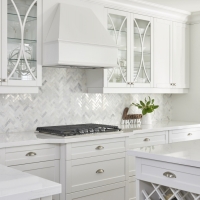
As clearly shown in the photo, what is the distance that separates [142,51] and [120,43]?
41 centimetres

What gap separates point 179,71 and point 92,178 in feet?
7.87

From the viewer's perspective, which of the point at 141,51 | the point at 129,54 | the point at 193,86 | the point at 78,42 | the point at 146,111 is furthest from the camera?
the point at 193,86

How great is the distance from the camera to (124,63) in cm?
470

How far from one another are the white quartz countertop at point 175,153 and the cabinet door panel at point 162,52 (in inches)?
88.6

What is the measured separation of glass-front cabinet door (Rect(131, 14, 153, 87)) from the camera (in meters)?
4.80

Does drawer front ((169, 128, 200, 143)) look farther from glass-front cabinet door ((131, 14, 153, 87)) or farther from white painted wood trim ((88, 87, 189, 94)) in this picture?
glass-front cabinet door ((131, 14, 153, 87))

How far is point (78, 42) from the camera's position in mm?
3893

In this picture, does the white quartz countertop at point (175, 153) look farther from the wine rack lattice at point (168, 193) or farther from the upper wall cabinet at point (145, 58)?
the upper wall cabinet at point (145, 58)

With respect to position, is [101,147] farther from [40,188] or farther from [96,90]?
[40,188]

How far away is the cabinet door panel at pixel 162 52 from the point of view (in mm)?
5113

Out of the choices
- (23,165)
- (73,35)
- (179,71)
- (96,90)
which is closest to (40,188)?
(23,165)

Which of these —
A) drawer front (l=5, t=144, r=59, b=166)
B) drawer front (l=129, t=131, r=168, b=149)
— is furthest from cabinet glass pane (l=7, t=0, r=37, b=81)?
drawer front (l=129, t=131, r=168, b=149)

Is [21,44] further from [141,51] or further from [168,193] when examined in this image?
[168,193]

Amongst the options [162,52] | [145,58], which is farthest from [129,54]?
[162,52]
